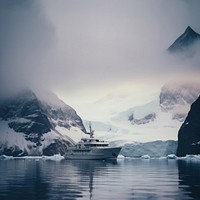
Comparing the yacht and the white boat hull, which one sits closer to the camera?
the white boat hull

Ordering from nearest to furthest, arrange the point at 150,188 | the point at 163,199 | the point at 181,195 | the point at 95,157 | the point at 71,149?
the point at 163,199
the point at 181,195
the point at 150,188
the point at 95,157
the point at 71,149

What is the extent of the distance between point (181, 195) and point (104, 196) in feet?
23.1

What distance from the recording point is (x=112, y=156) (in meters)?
173

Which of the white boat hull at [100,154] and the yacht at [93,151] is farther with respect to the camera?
the yacht at [93,151]

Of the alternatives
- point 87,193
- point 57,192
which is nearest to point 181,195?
point 87,193

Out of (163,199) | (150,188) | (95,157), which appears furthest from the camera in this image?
A: (95,157)

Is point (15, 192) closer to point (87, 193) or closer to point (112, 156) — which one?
point (87, 193)

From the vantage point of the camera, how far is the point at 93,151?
173m

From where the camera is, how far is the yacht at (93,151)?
561 feet

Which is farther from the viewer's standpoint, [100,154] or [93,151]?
[93,151]

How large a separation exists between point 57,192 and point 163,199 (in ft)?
34.7

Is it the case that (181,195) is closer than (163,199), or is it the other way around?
(163,199)

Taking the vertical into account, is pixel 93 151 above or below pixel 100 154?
above

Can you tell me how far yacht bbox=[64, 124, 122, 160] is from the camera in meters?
171
